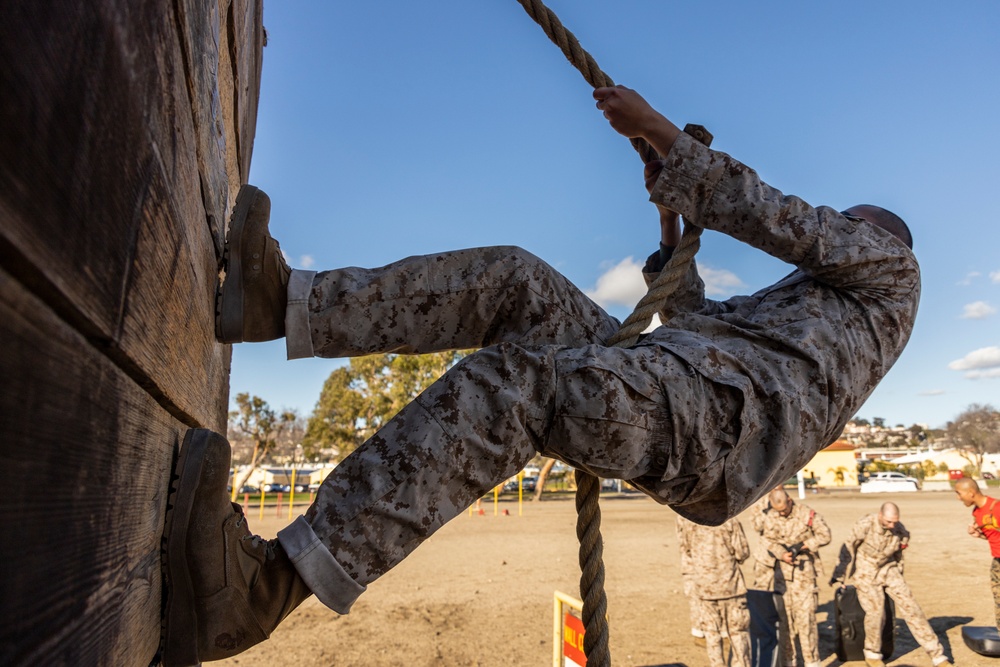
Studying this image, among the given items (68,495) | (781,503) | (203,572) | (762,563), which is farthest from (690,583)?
(68,495)

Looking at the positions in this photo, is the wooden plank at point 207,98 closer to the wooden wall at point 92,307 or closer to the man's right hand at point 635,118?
the wooden wall at point 92,307

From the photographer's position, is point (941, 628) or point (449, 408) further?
point (941, 628)

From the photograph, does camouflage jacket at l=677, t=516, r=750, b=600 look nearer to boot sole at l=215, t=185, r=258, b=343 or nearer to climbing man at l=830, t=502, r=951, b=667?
climbing man at l=830, t=502, r=951, b=667

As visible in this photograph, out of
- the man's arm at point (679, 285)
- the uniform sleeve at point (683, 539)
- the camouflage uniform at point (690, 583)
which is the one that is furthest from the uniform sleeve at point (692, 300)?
the camouflage uniform at point (690, 583)

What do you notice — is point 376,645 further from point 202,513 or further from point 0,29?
point 0,29

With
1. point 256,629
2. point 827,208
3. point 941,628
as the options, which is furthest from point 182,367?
point 941,628

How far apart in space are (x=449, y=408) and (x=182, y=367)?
62 cm

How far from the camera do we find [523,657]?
852 centimetres

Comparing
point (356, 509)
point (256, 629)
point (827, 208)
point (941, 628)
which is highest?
point (827, 208)

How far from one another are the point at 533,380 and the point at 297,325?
725mm

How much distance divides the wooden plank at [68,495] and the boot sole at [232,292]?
0.70 m

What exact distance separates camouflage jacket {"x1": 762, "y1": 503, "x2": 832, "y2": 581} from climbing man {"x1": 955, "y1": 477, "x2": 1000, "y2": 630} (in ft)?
5.91

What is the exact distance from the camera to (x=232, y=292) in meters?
1.89

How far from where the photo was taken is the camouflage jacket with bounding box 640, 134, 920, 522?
1.92m
